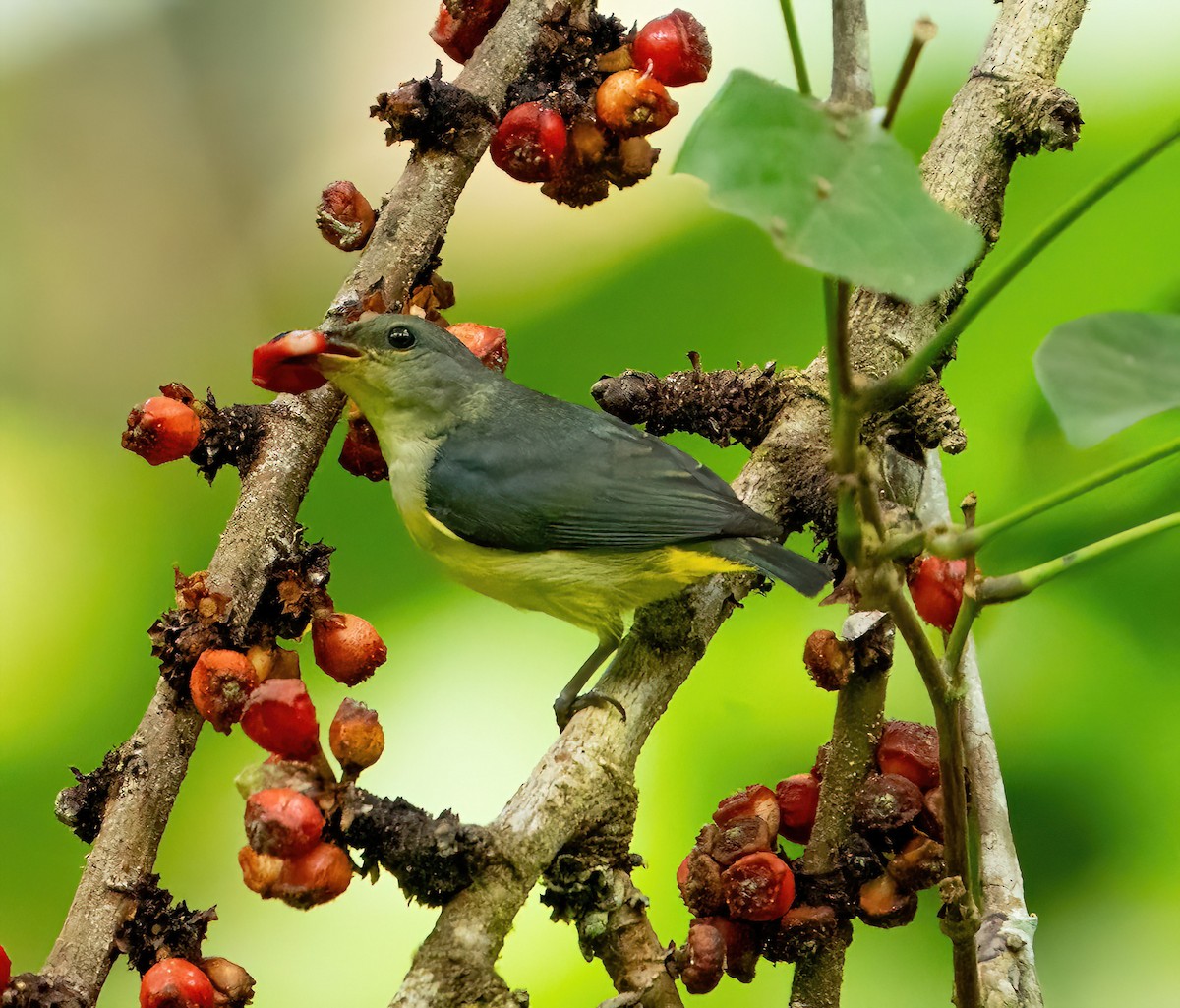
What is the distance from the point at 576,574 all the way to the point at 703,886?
1.72 feet

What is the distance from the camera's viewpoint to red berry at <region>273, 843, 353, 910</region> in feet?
3.66

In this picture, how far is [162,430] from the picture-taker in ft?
4.60

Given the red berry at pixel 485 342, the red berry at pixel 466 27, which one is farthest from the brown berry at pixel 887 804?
the red berry at pixel 466 27

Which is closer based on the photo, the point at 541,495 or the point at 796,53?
the point at 796,53

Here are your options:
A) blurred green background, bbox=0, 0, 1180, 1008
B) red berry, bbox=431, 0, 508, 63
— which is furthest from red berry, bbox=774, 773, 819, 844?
red berry, bbox=431, 0, 508, 63

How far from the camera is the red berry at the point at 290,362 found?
4.90 ft

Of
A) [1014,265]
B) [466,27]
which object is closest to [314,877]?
[1014,265]

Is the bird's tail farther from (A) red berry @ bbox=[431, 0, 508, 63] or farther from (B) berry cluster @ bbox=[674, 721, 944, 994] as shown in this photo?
(A) red berry @ bbox=[431, 0, 508, 63]

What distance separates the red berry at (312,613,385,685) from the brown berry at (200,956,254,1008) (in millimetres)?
287

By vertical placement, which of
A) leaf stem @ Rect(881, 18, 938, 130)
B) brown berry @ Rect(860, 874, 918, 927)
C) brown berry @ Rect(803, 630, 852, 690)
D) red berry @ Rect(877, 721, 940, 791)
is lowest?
brown berry @ Rect(860, 874, 918, 927)

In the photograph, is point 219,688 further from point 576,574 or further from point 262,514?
point 576,574

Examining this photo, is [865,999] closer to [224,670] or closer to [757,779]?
[757,779]

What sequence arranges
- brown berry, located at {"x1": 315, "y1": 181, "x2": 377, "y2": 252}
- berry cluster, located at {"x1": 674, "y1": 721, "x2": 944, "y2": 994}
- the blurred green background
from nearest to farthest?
1. berry cluster, located at {"x1": 674, "y1": 721, "x2": 944, "y2": 994}
2. brown berry, located at {"x1": 315, "y1": 181, "x2": 377, "y2": 252}
3. the blurred green background

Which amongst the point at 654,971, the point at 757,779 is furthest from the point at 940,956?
the point at 654,971
